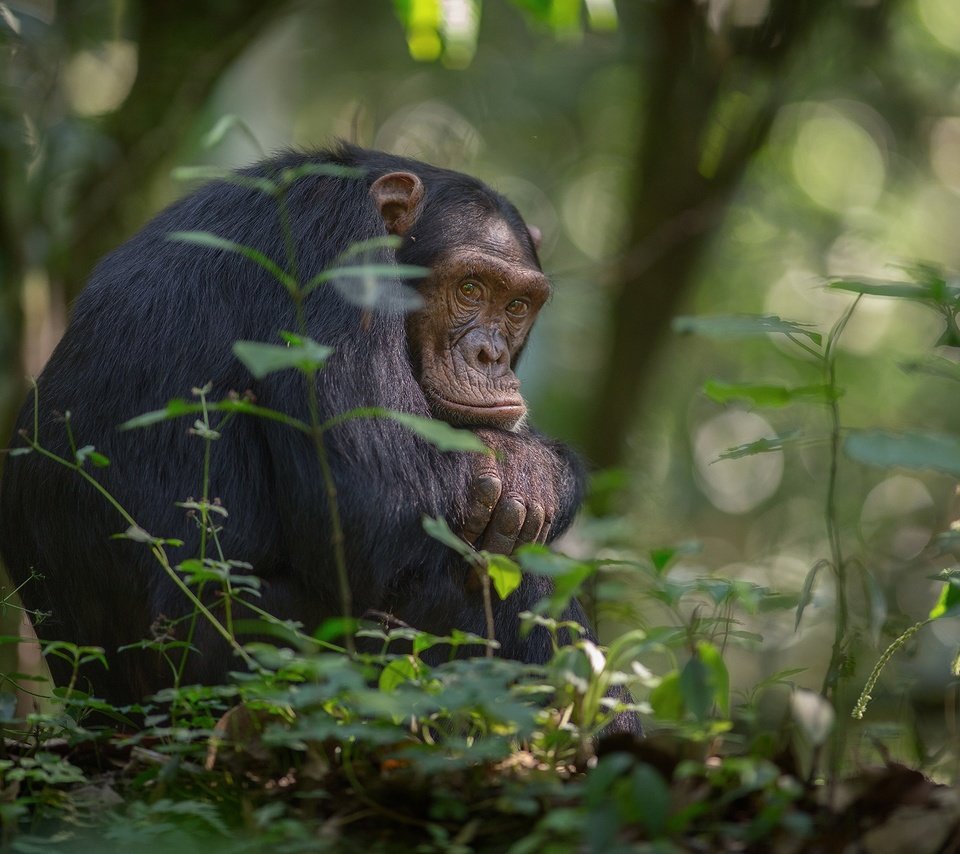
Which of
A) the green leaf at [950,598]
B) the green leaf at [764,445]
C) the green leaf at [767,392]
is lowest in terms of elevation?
the green leaf at [950,598]

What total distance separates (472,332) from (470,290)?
0.18m

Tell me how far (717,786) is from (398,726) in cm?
75

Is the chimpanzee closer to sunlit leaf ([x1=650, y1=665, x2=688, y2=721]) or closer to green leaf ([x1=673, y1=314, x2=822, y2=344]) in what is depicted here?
green leaf ([x1=673, y1=314, x2=822, y2=344])

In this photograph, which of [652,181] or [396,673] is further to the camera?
[652,181]

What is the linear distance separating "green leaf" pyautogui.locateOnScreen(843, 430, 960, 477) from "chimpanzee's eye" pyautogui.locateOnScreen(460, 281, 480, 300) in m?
2.53

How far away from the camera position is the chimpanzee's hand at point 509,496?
421 cm

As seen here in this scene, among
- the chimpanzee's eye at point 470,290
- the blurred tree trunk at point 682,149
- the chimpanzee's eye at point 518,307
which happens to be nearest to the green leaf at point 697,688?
the chimpanzee's eye at point 470,290

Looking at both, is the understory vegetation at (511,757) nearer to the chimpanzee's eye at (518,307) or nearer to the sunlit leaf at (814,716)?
the sunlit leaf at (814,716)

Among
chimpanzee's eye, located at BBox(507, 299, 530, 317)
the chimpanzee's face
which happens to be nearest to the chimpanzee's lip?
the chimpanzee's face

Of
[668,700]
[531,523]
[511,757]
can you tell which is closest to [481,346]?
[531,523]

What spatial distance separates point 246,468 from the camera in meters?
3.96

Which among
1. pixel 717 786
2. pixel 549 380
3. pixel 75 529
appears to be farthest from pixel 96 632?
pixel 549 380

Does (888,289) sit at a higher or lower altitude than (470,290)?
higher

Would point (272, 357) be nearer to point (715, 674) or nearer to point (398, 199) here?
point (715, 674)
